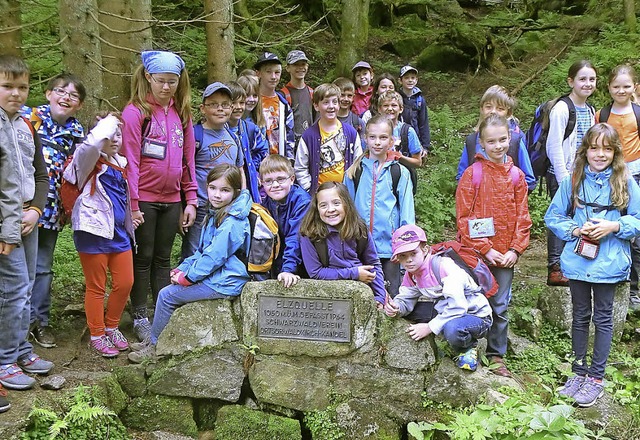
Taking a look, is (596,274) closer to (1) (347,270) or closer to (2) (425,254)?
(2) (425,254)

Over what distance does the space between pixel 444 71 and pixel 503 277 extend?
35.3 ft

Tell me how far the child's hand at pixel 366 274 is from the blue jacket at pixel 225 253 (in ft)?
2.92

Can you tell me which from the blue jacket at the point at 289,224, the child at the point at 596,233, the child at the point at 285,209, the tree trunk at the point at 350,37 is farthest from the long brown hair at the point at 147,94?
the tree trunk at the point at 350,37

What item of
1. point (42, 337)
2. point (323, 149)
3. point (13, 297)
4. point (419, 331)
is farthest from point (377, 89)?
point (13, 297)

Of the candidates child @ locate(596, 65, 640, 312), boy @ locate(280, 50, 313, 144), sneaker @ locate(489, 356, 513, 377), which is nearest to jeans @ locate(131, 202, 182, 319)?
boy @ locate(280, 50, 313, 144)

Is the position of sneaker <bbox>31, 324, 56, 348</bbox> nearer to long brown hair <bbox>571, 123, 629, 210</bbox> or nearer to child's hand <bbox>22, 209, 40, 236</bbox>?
child's hand <bbox>22, 209, 40, 236</bbox>

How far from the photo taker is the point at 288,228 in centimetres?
480

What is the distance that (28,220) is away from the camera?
417 centimetres

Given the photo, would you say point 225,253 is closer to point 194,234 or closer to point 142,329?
point 194,234

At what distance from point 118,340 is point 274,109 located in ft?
8.67

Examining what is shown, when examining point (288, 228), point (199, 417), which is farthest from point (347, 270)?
point (199, 417)

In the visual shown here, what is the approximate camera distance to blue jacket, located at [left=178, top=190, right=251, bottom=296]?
454 centimetres

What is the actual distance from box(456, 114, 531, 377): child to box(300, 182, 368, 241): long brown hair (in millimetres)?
941

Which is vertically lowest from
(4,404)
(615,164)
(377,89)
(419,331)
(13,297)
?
(4,404)
